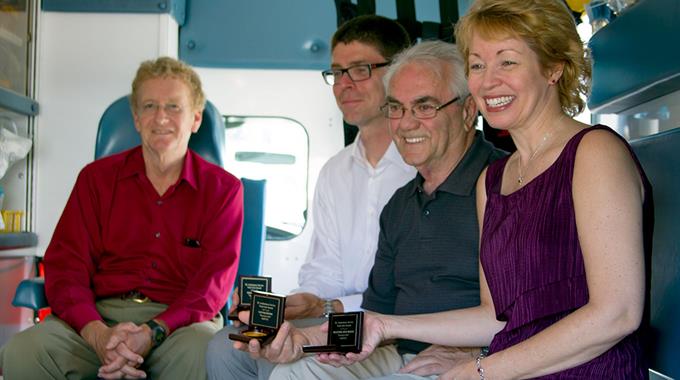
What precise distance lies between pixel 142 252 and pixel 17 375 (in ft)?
2.18

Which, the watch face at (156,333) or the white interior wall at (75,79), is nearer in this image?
the watch face at (156,333)

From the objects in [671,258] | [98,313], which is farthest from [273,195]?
[671,258]

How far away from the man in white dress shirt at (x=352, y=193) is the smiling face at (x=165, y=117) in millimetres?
603

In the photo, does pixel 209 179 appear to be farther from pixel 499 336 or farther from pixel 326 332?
pixel 499 336

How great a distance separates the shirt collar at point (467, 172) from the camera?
95.3 inches

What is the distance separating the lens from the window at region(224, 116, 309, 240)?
4.55 metres

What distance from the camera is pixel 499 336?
1.90 m

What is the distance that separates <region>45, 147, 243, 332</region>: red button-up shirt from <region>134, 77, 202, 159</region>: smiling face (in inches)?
3.7

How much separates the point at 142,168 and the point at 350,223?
3.08ft

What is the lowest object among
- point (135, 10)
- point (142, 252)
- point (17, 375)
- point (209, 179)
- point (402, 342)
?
point (17, 375)

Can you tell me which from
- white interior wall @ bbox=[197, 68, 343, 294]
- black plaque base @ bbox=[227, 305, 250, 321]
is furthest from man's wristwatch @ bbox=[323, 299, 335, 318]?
white interior wall @ bbox=[197, 68, 343, 294]

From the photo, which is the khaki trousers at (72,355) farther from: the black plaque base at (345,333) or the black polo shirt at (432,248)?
the black plaque base at (345,333)

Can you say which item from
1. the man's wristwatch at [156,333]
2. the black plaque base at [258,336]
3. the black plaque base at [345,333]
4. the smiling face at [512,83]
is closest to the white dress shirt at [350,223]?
the man's wristwatch at [156,333]

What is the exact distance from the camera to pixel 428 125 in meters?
2.51
